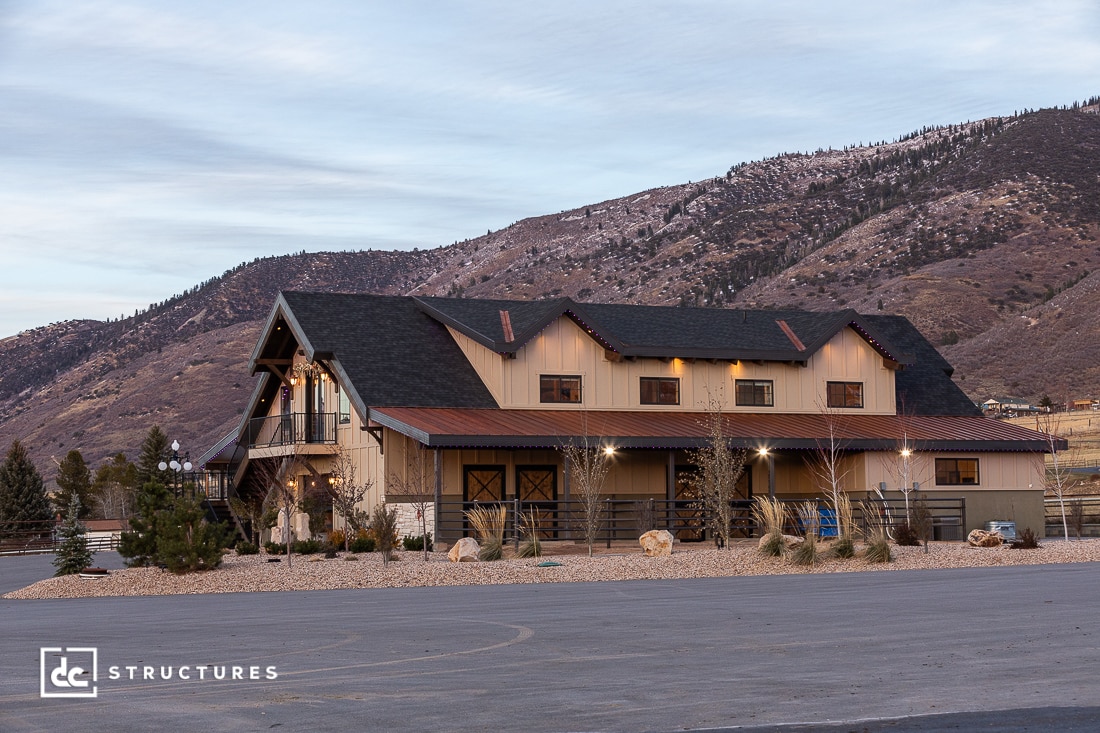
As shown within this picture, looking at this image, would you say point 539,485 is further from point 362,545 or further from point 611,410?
point 362,545

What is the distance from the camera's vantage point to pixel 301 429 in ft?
149

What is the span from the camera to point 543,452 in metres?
41.5

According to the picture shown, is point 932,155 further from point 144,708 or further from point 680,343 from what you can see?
point 144,708

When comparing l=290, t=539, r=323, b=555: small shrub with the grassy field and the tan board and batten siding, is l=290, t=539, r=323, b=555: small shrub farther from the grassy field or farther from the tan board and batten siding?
the grassy field

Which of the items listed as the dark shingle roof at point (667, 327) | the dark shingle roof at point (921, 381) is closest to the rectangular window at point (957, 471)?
the dark shingle roof at point (921, 381)

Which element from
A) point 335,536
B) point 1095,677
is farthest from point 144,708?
point 335,536

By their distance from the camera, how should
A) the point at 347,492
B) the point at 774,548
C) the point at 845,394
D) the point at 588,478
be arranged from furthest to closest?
the point at 845,394
the point at 347,492
the point at 588,478
the point at 774,548

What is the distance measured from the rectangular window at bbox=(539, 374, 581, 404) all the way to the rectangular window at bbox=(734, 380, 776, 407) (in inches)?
220

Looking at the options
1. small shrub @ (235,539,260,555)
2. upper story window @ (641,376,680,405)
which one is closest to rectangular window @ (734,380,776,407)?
upper story window @ (641,376,680,405)

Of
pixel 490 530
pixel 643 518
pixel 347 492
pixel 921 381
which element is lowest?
pixel 490 530

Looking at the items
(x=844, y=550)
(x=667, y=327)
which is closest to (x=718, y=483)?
(x=844, y=550)

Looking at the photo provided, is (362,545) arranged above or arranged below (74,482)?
below

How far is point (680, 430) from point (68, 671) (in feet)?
97.0

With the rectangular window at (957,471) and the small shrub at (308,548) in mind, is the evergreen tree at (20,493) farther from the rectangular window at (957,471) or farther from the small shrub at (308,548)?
the rectangular window at (957,471)
